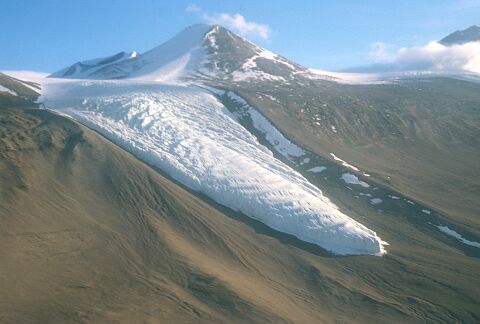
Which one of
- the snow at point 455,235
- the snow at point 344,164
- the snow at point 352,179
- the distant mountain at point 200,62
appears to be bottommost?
the snow at point 455,235

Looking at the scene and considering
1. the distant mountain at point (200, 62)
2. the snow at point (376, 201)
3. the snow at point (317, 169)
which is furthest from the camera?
the distant mountain at point (200, 62)

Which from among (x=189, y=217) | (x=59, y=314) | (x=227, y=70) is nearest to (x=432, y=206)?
(x=189, y=217)

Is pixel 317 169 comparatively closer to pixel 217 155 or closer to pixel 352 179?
pixel 352 179

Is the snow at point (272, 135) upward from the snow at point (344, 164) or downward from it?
upward

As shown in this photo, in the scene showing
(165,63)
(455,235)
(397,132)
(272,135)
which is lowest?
(455,235)

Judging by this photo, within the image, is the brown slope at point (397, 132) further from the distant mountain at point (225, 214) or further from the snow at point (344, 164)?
the snow at point (344, 164)

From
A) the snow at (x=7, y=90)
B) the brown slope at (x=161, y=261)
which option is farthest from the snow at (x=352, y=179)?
the snow at (x=7, y=90)

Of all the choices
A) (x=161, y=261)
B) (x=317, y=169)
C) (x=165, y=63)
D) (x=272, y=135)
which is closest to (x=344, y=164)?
(x=317, y=169)
